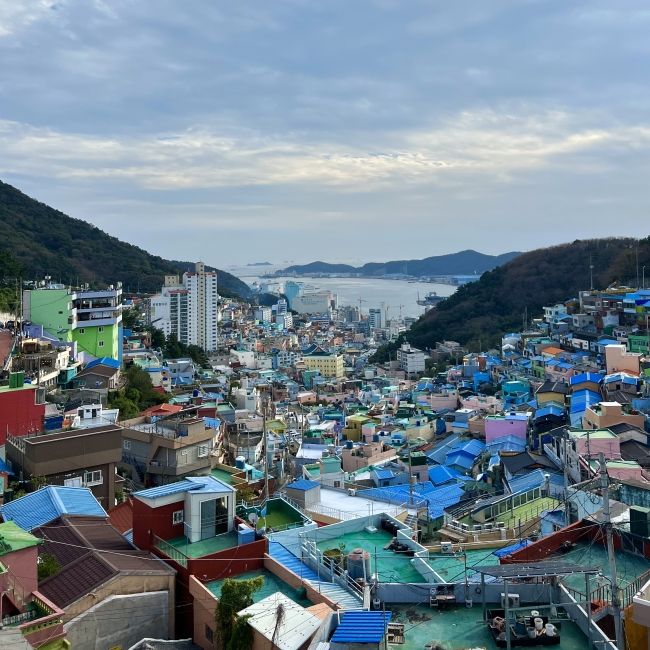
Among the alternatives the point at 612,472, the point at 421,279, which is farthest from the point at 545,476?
the point at 421,279

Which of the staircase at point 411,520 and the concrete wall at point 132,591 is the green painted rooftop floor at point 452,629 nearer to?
the concrete wall at point 132,591

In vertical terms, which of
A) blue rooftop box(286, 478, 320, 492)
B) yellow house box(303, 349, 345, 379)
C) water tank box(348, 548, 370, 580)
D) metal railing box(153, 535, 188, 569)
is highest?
metal railing box(153, 535, 188, 569)

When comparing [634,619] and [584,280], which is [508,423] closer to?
[634,619]

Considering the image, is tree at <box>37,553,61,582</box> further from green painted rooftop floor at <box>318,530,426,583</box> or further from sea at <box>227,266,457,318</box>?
sea at <box>227,266,457,318</box>

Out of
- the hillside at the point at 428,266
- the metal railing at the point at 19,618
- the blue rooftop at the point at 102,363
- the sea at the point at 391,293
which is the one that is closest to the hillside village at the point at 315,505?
the metal railing at the point at 19,618

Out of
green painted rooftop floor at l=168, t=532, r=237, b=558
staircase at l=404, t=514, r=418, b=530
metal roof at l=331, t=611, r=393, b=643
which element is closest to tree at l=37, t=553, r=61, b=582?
green painted rooftop floor at l=168, t=532, r=237, b=558

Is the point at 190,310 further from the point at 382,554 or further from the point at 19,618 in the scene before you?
the point at 19,618
